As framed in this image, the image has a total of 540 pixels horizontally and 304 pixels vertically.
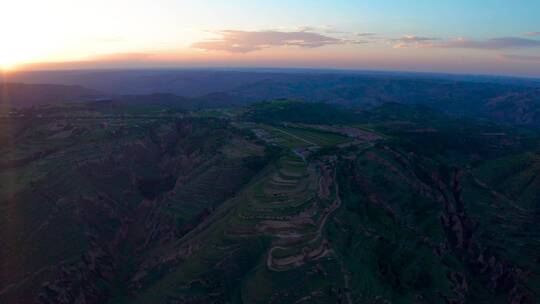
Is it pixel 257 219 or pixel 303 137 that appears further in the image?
pixel 303 137

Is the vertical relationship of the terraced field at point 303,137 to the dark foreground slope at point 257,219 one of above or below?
above

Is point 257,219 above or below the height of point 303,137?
below

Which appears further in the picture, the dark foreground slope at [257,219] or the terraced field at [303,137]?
the terraced field at [303,137]

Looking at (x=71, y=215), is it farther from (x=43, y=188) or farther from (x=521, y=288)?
(x=521, y=288)

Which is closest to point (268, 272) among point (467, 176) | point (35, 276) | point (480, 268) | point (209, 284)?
point (209, 284)

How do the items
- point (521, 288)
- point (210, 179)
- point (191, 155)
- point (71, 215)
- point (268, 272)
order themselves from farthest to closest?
point (191, 155), point (210, 179), point (71, 215), point (521, 288), point (268, 272)

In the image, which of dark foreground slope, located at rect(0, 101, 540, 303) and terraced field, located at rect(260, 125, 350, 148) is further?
terraced field, located at rect(260, 125, 350, 148)

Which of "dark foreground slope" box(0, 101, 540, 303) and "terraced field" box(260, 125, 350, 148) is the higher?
"terraced field" box(260, 125, 350, 148)

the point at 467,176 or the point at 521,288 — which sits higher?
the point at 467,176
